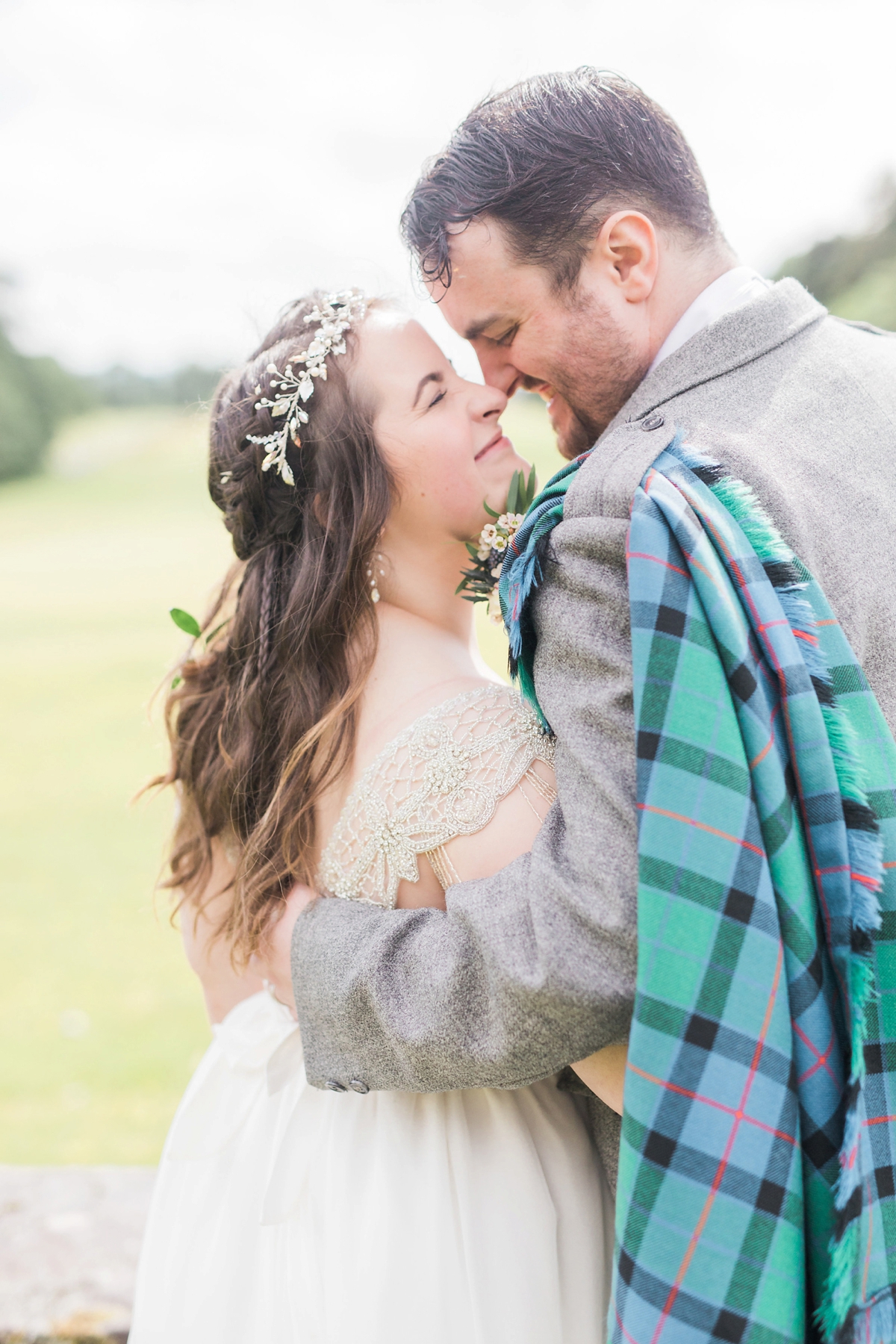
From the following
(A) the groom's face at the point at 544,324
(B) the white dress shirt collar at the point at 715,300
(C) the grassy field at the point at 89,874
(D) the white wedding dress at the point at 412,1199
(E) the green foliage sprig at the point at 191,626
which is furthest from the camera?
(C) the grassy field at the point at 89,874

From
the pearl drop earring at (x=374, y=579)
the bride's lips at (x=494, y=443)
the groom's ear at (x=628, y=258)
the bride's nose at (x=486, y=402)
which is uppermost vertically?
the groom's ear at (x=628, y=258)

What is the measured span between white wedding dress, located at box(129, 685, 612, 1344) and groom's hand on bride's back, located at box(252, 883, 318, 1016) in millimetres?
97

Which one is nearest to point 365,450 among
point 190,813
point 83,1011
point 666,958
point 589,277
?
point 589,277

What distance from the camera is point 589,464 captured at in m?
1.48

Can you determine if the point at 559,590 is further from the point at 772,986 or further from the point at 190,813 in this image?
the point at 190,813

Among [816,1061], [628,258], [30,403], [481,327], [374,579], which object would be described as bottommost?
[30,403]

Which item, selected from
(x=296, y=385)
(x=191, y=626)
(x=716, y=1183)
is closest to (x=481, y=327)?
(x=296, y=385)

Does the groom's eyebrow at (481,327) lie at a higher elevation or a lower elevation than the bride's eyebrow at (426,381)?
higher

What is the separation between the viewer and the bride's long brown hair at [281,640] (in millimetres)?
1919

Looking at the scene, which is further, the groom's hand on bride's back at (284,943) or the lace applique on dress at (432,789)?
the groom's hand on bride's back at (284,943)

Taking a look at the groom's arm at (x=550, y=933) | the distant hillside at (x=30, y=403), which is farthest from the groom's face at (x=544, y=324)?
the distant hillside at (x=30, y=403)

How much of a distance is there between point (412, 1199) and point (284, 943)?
0.53 m

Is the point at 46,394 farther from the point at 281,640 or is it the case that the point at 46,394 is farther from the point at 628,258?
the point at 628,258

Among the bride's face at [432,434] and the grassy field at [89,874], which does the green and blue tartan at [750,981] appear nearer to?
the bride's face at [432,434]
